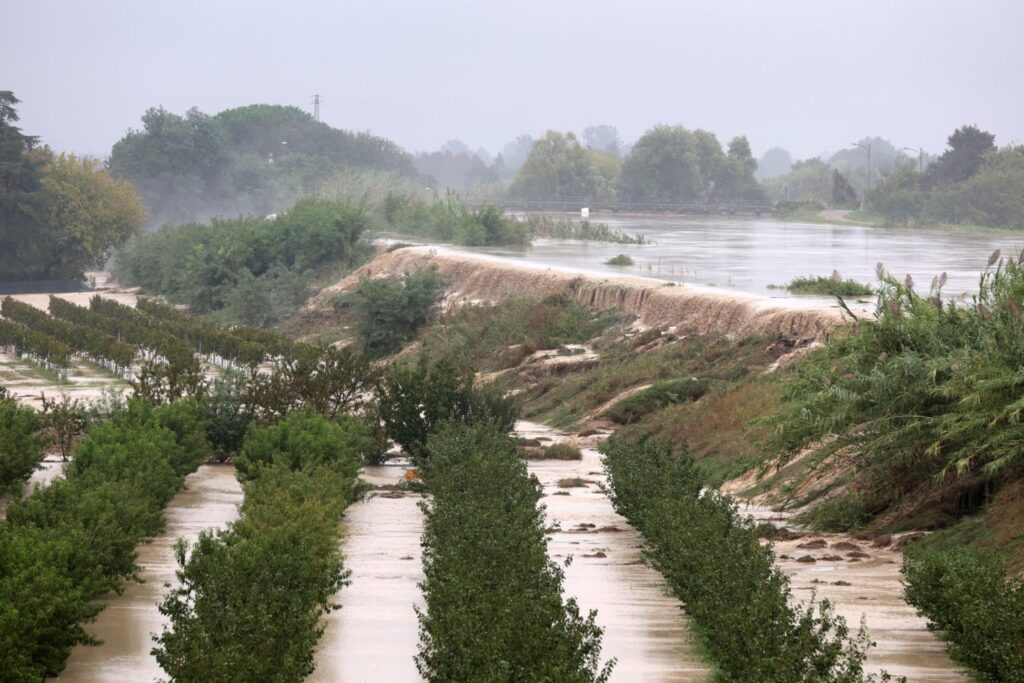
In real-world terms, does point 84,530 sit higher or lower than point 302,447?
higher

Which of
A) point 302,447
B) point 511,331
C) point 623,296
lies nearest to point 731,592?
point 302,447

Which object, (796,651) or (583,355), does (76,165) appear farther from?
(796,651)

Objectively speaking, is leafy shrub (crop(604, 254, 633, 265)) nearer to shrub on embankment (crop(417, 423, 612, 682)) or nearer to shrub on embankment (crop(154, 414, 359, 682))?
shrub on embankment (crop(417, 423, 612, 682))

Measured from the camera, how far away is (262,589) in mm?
9977

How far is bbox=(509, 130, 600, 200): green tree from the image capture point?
126 m

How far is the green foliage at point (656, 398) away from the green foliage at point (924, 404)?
26.3 feet

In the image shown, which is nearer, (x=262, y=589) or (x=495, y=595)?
(x=495, y=595)

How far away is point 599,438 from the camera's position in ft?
78.3

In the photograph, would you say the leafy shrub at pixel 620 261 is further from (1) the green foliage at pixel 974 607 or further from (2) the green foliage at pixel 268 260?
(1) the green foliage at pixel 974 607

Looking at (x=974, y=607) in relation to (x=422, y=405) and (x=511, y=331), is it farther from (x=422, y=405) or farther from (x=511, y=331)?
(x=511, y=331)

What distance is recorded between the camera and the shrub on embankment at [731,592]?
26.2ft

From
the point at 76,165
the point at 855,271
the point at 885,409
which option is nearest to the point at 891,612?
the point at 885,409

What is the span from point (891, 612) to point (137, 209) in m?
83.5

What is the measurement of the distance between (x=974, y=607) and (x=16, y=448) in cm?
1175
